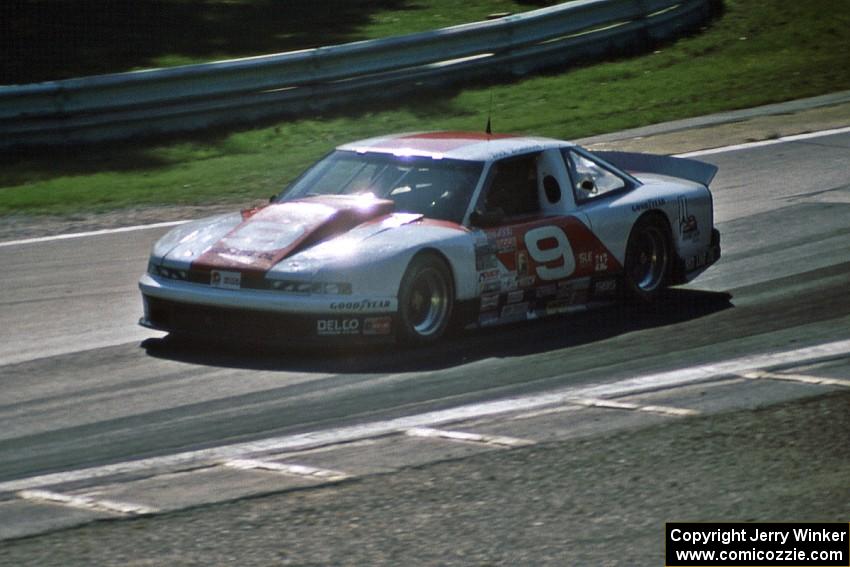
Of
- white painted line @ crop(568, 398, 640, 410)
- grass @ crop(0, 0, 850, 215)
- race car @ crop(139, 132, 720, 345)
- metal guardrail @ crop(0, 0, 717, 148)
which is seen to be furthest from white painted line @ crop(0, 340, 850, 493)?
metal guardrail @ crop(0, 0, 717, 148)

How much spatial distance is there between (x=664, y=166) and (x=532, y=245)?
232 cm

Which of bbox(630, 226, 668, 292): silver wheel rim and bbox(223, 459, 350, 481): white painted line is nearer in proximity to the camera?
bbox(223, 459, 350, 481): white painted line

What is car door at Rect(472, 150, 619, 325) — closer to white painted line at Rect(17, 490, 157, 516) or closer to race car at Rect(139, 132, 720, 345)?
race car at Rect(139, 132, 720, 345)

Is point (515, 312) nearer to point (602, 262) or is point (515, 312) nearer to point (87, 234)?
point (602, 262)

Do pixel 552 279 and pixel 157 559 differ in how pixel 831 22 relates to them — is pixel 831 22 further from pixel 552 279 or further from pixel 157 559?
pixel 157 559

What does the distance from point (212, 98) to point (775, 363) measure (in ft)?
30.9

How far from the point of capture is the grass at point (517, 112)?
15.1m

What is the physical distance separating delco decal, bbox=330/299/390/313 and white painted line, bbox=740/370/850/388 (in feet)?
→ 7.06

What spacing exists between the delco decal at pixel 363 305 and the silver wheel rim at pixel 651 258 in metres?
2.63

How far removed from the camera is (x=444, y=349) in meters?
9.69

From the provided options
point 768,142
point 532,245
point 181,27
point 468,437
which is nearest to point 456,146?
point 532,245

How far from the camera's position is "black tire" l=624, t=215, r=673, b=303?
11242 millimetres

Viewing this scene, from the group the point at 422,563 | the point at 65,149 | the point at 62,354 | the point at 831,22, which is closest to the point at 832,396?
the point at 422,563

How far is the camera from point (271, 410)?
8.30m
